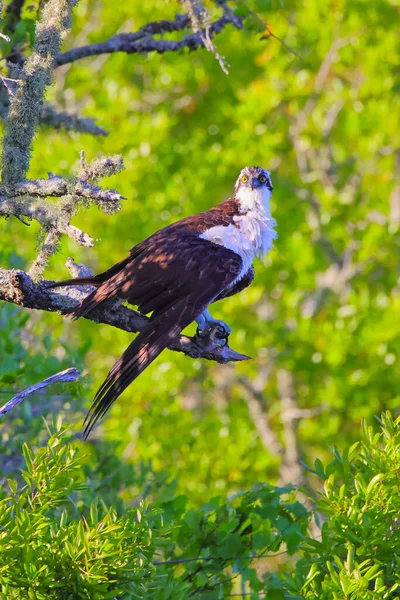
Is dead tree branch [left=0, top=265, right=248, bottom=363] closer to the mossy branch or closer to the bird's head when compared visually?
the mossy branch

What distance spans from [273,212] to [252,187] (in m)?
8.04

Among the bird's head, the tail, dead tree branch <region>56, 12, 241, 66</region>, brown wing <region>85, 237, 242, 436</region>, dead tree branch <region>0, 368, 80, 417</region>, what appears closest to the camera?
dead tree branch <region>0, 368, 80, 417</region>

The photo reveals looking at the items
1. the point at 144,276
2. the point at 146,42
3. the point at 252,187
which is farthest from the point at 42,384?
the point at 146,42

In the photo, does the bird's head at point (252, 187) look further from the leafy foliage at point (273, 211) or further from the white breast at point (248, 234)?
the leafy foliage at point (273, 211)

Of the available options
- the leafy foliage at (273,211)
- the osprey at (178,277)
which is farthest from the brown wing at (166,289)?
the leafy foliage at (273,211)

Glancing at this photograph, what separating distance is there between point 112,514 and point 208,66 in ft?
38.8

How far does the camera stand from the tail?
3.95m

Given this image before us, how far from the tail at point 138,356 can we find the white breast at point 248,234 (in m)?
0.70

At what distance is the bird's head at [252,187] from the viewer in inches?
219

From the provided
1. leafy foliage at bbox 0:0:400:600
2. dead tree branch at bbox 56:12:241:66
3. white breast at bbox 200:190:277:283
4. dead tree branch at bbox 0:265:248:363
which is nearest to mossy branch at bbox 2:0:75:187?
dead tree branch at bbox 0:265:248:363

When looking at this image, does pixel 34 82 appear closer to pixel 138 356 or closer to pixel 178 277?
pixel 178 277

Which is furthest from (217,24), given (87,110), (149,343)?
(87,110)

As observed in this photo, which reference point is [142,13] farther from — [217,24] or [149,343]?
[149,343]

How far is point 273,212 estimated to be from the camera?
44.7 feet
